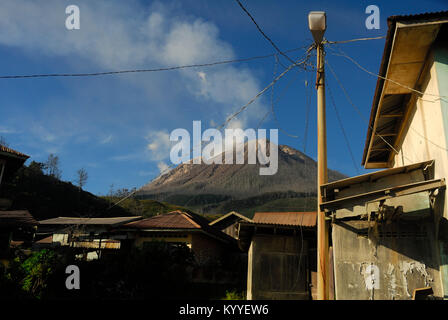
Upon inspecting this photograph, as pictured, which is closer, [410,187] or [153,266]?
[410,187]

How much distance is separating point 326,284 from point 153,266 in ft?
35.2

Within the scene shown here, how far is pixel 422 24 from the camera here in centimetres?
782

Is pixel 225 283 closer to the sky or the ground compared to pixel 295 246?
closer to the ground

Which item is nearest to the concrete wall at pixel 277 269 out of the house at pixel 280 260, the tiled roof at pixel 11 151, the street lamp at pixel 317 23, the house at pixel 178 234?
the house at pixel 280 260

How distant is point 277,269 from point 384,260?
503 centimetres

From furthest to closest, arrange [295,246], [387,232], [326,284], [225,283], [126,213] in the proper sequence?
[126,213], [225,283], [295,246], [387,232], [326,284]

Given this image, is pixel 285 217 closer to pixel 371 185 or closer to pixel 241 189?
pixel 371 185

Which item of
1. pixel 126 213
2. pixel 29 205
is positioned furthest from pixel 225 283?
pixel 126 213

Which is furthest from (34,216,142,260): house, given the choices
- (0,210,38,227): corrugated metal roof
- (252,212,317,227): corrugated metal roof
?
(252,212,317,227): corrugated metal roof

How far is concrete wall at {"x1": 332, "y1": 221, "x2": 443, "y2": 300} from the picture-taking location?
8164mm

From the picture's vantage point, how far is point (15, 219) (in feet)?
62.2

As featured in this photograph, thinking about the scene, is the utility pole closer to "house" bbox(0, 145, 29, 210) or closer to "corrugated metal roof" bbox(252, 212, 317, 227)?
"house" bbox(0, 145, 29, 210)

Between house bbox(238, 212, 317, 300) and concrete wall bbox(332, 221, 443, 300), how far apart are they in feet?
11.1

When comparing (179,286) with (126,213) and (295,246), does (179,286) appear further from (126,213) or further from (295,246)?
(126,213)
